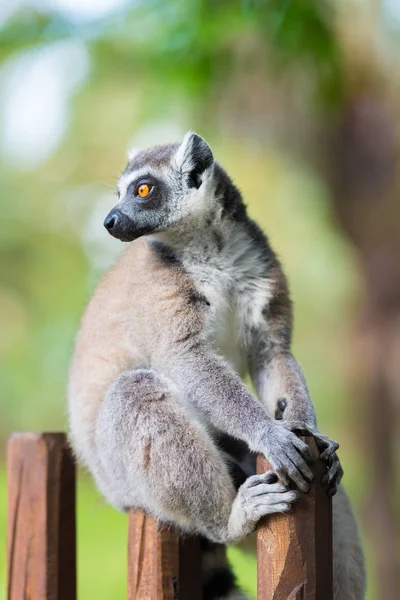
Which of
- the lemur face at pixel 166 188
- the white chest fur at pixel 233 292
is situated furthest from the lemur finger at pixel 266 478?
the lemur face at pixel 166 188

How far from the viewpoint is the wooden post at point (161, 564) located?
2.36 metres

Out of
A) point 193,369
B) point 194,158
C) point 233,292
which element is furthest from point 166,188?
point 193,369

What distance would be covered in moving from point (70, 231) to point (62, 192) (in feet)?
Result: 2.33

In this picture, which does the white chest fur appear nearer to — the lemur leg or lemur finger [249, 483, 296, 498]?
the lemur leg

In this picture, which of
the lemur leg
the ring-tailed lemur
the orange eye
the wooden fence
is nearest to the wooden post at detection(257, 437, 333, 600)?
the wooden fence

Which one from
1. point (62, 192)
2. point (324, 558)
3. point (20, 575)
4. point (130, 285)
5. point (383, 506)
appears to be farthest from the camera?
point (62, 192)

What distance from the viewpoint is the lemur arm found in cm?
282

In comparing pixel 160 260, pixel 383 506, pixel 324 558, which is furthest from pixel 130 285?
pixel 383 506

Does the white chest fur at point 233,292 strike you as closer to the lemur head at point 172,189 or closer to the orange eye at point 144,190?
the lemur head at point 172,189

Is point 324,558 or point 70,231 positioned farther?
point 70,231

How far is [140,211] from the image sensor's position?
2969 mm

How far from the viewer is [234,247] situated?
2973 millimetres

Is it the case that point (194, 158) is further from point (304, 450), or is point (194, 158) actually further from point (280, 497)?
point (280, 497)

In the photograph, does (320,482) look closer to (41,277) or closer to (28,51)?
(28,51)
